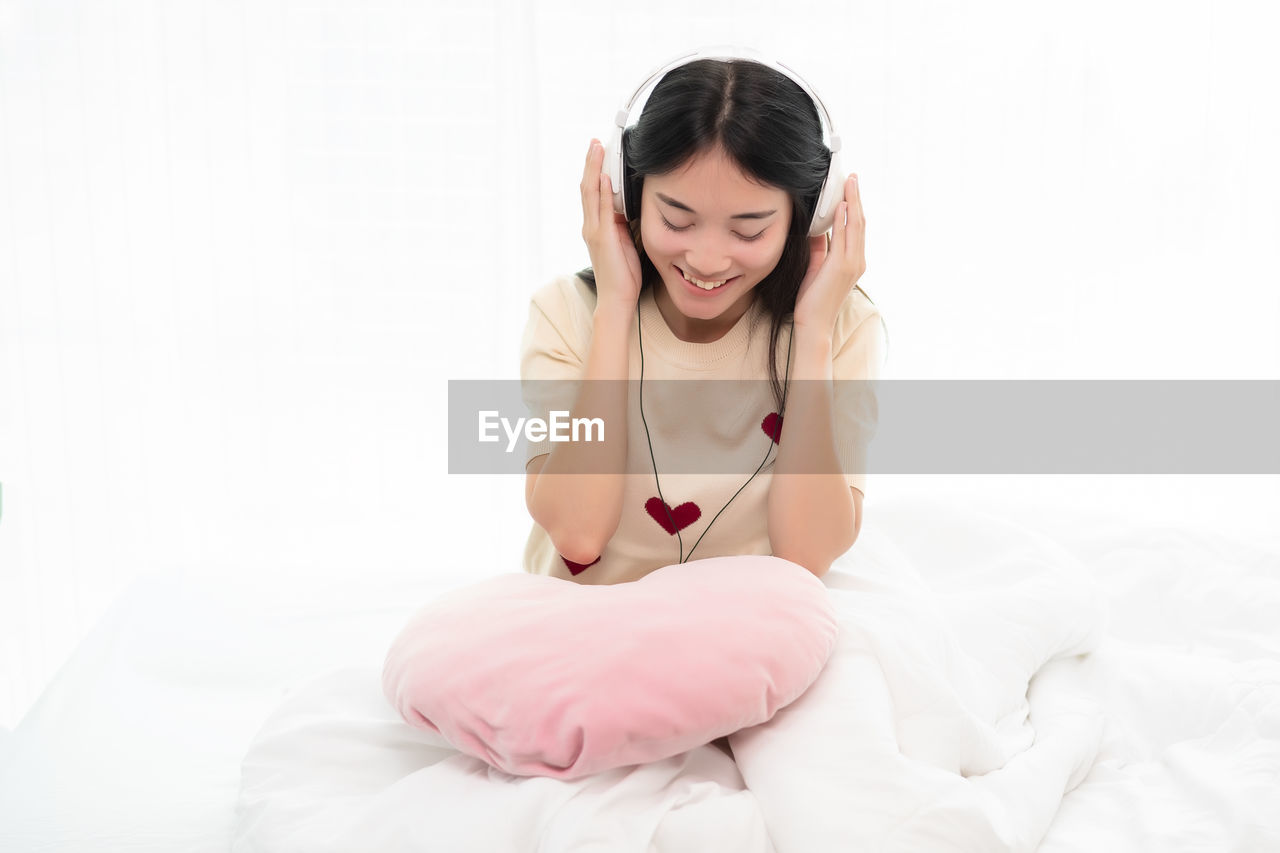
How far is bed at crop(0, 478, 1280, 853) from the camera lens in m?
0.97

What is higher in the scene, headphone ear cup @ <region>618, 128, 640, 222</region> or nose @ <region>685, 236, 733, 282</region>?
headphone ear cup @ <region>618, 128, 640, 222</region>

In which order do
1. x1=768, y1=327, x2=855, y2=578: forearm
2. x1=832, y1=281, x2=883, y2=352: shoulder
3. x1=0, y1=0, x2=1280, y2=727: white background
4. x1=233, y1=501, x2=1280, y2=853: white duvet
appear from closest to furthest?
x1=233, y1=501, x2=1280, y2=853: white duvet → x1=768, y1=327, x2=855, y2=578: forearm → x1=832, y1=281, x2=883, y2=352: shoulder → x1=0, y1=0, x2=1280, y2=727: white background

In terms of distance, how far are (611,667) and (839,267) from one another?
0.57 metres

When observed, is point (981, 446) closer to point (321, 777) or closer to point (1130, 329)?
point (1130, 329)

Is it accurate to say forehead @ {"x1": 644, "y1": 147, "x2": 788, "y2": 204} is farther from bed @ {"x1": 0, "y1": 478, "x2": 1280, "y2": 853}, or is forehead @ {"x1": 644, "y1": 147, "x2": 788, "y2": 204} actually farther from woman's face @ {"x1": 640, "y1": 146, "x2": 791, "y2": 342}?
bed @ {"x1": 0, "y1": 478, "x2": 1280, "y2": 853}

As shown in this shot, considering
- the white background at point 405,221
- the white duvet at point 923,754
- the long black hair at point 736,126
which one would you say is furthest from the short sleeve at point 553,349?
the white background at point 405,221

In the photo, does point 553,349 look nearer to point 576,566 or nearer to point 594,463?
point 594,463

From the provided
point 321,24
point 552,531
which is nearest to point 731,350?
point 552,531

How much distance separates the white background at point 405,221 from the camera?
7.44ft

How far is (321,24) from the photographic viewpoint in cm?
230

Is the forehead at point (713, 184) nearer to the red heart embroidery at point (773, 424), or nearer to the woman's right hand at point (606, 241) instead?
the woman's right hand at point (606, 241)

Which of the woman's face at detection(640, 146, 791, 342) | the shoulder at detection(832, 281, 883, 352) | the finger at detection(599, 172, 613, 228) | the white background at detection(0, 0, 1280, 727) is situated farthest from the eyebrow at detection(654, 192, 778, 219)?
the white background at detection(0, 0, 1280, 727)

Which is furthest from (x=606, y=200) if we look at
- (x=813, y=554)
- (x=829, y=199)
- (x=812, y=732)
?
(x=812, y=732)

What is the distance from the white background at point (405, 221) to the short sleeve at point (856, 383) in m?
1.10
